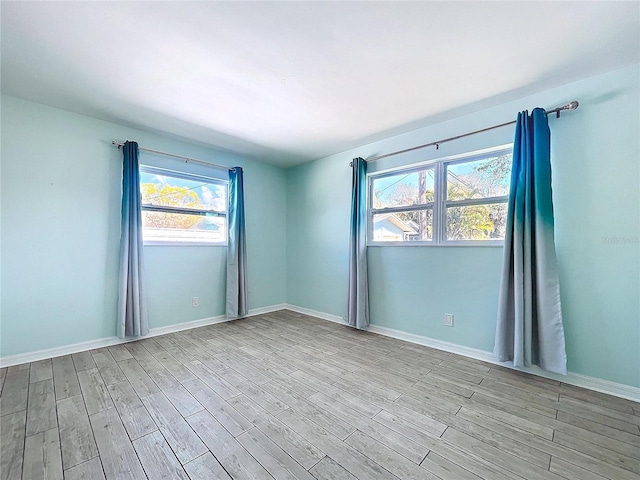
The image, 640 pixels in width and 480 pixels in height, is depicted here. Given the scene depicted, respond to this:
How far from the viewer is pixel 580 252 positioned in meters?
2.11

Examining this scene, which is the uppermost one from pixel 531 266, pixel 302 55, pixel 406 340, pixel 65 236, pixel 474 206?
pixel 302 55

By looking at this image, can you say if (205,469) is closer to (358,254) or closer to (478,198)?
(358,254)

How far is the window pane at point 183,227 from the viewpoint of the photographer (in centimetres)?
326

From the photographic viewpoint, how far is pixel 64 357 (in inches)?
101

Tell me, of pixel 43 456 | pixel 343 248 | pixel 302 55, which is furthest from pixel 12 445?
pixel 343 248

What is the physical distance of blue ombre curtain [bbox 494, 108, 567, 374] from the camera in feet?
6.85

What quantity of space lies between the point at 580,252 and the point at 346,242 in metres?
2.39

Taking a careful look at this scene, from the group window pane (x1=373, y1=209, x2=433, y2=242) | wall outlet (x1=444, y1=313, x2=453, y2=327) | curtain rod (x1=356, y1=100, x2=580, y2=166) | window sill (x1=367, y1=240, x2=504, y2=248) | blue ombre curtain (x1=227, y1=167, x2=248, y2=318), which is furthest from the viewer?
blue ombre curtain (x1=227, y1=167, x2=248, y2=318)

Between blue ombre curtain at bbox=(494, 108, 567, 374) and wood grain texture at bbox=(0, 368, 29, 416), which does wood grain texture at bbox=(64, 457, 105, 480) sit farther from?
blue ombre curtain at bbox=(494, 108, 567, 374)

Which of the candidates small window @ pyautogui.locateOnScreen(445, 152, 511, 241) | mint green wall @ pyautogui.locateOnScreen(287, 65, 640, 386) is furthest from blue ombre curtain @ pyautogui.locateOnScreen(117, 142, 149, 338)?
small window @ pyautogui.locateOnScreen(445, 152, 511, 241)

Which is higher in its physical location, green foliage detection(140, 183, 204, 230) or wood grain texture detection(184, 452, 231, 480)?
green foliage detection(140, 183, 204, 230)

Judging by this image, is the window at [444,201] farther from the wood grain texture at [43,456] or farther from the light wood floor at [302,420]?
the wood grain texture at [43,456]

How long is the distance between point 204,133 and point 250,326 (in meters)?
2.57

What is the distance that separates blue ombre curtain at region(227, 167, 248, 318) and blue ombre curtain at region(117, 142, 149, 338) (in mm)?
1101
